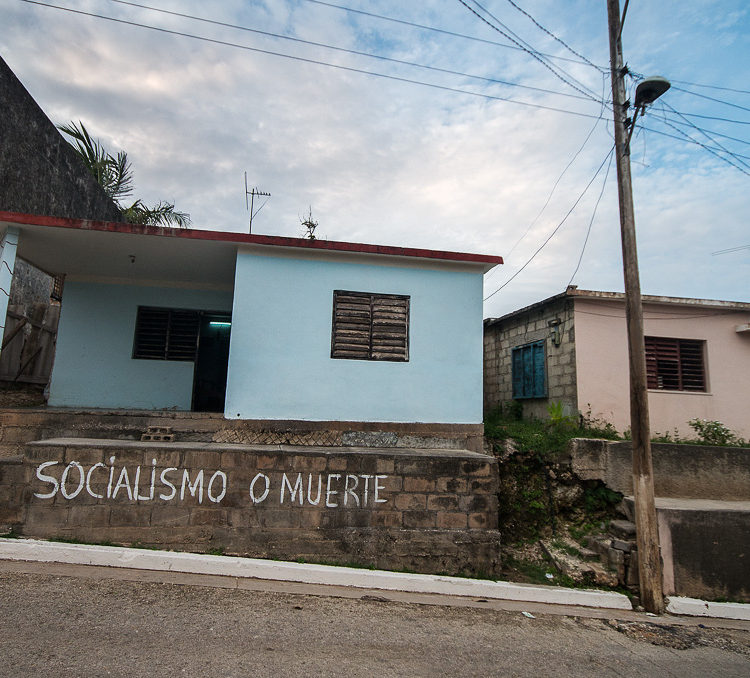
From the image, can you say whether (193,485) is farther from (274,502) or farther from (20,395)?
(20,395)

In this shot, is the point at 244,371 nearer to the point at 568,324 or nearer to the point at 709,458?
the point at 568,324

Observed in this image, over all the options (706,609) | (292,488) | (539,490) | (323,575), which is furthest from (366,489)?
(706,609)

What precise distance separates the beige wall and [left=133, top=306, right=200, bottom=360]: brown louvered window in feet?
23.3

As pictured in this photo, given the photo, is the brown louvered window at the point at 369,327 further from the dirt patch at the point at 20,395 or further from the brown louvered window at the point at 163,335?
the dirt patch at the point at 20,395

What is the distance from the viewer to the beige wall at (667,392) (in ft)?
30.9

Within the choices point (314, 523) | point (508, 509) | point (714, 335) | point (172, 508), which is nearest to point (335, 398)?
point (314, 523)

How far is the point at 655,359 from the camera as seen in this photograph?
9.87 metres

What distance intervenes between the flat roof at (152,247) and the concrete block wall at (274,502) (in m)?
2.74

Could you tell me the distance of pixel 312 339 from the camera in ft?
23.7

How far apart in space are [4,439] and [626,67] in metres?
9.47

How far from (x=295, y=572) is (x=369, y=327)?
11.3 ft

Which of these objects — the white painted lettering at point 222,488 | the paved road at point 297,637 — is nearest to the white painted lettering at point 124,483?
the white painted lettering at point 222,488

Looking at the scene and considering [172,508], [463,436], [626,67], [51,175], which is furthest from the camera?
[51,175]

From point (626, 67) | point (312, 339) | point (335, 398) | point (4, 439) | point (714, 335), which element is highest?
point (626, 67)
